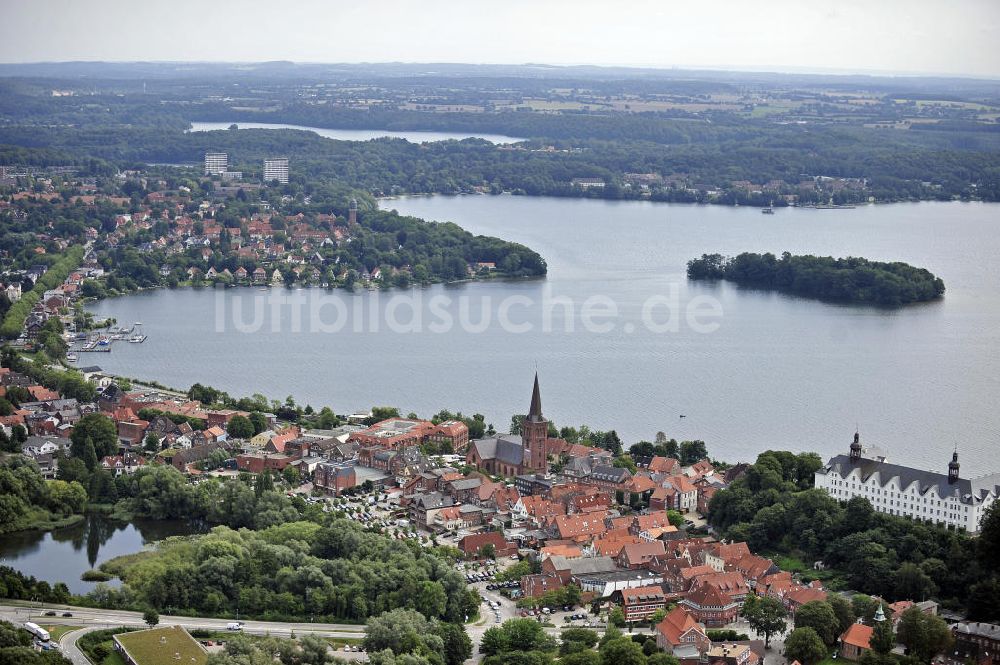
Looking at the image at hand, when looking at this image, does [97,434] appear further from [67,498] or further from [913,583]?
[913,583]

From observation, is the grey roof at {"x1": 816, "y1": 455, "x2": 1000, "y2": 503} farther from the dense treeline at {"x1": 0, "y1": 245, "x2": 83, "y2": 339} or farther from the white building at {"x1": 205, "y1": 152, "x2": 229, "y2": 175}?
the white building at {"x1": 205, "y1": 152, "x2": 229, "y2": 175}

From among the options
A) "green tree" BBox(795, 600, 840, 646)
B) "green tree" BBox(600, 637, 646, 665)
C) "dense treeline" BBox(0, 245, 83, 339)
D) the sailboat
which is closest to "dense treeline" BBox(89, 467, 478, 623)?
"green tree" BBox(600, 637, 646, 665)

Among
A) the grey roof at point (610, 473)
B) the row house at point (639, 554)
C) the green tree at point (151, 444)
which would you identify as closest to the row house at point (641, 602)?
the row house at point (639, 554)

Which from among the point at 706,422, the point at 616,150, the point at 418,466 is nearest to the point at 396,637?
the point at 418,466

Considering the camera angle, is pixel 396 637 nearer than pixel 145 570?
Yes

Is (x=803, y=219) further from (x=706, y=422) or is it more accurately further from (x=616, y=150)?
(x=706, y=422)
